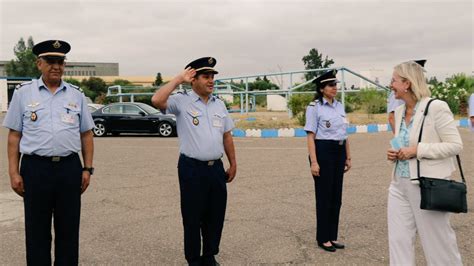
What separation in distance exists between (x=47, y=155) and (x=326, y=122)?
246 centimetres

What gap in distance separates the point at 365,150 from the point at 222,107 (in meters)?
8.21

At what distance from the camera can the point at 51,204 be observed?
329cm

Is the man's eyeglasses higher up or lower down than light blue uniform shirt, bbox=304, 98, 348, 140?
higher up

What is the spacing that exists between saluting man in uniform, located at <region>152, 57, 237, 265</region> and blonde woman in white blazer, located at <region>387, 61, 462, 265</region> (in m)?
1.38

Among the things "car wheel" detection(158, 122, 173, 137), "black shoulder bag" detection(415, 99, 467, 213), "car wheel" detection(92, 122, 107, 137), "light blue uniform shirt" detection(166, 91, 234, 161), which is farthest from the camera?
"car wheel" detection(92, 122, 107, 137)

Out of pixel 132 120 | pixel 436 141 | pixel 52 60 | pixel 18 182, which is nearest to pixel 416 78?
pixel 436 141

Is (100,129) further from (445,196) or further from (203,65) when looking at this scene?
(445,196)

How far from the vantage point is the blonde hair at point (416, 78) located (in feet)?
9.88

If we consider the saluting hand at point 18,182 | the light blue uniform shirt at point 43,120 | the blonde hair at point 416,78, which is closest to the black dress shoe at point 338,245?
the blonde hair at point 416,78

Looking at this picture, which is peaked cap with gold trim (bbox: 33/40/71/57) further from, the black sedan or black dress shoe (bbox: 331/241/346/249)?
the black sedan

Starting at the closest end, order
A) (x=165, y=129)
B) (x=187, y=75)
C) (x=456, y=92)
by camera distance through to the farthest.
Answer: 1. (x=187, y=75)
2. (x=165, y=129)
3. (x=456, y=92)

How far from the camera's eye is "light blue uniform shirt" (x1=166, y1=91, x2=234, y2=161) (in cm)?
362

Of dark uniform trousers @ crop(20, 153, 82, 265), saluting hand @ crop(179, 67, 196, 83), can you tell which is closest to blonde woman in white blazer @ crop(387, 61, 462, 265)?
saluting hand @ crop(179, 67, 196, 83)

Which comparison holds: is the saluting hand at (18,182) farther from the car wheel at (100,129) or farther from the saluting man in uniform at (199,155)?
the car wheel at (100,129)
